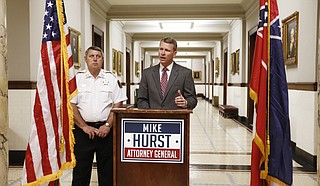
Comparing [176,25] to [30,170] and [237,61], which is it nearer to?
[237,61]

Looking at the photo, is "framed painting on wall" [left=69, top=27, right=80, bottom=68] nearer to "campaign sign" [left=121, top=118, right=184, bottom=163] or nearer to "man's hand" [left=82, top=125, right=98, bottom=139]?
"man's hand" [left=82, top=125, right=98, bottom=139]

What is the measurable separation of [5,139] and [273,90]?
2386mm

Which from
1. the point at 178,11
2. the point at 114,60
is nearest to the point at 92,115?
the point at 178,11

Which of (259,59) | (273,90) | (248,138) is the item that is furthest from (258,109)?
(248,138)

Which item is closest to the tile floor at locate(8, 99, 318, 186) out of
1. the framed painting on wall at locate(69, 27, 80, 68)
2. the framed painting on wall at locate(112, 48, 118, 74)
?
the framed painting on wall at locate(69, 27, 80, 68)

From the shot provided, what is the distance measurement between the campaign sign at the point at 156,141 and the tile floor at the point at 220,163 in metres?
1.54

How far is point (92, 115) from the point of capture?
2.95 m

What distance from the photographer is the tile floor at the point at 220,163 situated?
156 inches

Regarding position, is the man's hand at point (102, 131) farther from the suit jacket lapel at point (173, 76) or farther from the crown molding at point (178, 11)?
the crown molding at point (178, 11)

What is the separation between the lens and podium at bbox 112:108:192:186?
8.11 feet

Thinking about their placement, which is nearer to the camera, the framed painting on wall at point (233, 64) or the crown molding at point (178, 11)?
the crown molding at point (178, 11)

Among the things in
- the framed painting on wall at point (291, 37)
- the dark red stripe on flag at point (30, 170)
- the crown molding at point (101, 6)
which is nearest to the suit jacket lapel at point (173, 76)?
the dark red stripe on flag at point (30, 170)

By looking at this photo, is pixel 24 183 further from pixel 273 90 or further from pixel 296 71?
pixel 296 71

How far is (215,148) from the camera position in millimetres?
5984
